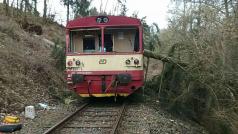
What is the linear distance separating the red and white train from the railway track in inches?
26.9

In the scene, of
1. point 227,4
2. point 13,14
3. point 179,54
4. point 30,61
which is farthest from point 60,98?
point 13,14

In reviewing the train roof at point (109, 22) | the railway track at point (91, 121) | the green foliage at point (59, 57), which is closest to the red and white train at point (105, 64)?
the train roof at point (109, 22)

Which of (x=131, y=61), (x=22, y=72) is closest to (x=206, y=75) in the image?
(x=131, y=61)

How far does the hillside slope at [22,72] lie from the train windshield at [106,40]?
82.6 inches

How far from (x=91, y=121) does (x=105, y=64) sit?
341cm

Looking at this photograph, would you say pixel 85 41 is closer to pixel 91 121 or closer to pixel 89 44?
pixel 89 44

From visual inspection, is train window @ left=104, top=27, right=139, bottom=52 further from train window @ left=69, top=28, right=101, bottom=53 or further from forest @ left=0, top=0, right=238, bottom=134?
forest @ left=0, top=0, right=238, bottom=134

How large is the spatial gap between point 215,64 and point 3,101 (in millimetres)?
6354

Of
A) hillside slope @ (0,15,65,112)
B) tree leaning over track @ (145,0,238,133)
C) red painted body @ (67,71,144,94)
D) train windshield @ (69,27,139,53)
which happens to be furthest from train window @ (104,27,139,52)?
hillside slope @ (0,15,65,112)

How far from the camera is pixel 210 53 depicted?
1365 cm

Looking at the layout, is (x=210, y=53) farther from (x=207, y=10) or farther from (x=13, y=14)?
(x=13, y=14)

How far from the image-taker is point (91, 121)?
469 inches

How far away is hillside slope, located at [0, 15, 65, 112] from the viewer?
45.7 feet

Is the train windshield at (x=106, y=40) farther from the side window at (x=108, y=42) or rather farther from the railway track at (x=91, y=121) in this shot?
the railway track at (x=91, y=121)
